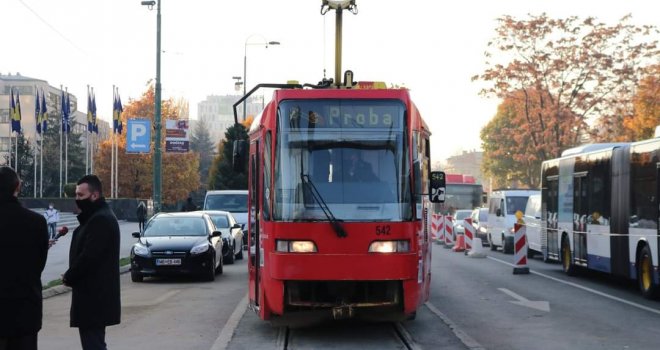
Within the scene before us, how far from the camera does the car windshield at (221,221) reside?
2842 centimetres

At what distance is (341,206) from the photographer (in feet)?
38.7

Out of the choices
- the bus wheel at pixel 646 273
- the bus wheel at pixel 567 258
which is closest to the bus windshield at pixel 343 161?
the bus wheel at pixel 646 273

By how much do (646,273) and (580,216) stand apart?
4.89 m

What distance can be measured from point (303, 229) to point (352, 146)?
3.86 feet

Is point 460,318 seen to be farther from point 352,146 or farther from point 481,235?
point 481,235

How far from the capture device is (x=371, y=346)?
11477 millimetres

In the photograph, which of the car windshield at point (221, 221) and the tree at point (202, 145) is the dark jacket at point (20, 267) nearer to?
the car windshield at point (221, 221)

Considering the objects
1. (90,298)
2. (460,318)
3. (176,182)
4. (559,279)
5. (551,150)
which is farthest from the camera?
(176,182)

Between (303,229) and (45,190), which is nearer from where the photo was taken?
(303,229)

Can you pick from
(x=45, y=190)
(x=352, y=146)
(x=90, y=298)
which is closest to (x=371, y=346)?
(x=352, y=146)

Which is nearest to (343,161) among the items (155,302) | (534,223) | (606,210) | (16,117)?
(155,302)

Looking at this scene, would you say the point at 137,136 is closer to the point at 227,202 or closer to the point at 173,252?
the point at 227,202

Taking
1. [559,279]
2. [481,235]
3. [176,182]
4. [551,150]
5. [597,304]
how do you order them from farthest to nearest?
[176,182] → [551,150] → [481,235] → [559,279] → [597,304]

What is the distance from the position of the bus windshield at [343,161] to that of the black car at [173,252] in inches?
373
